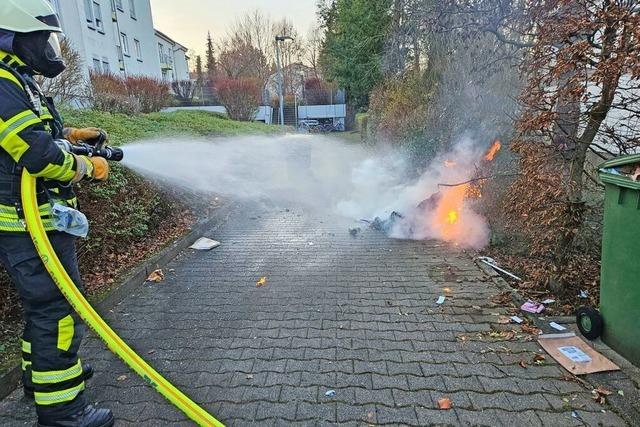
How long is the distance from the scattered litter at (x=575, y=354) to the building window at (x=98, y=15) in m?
25.6

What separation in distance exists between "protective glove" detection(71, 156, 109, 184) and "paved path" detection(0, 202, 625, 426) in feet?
4.74

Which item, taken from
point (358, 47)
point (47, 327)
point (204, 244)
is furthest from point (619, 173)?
point (358, 47)

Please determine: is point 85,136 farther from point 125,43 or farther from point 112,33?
point 125,43

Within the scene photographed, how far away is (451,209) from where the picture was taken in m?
Result: 6.11

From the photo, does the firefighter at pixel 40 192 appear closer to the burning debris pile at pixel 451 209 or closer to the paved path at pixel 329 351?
the paved path at pixel 329 351

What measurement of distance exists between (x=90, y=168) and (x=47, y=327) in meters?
0.91

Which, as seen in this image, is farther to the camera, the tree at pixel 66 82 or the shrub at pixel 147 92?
the shrub at pixel 147 92

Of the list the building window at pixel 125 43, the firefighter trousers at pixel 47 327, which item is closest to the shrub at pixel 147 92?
the building window at pixel 125 43

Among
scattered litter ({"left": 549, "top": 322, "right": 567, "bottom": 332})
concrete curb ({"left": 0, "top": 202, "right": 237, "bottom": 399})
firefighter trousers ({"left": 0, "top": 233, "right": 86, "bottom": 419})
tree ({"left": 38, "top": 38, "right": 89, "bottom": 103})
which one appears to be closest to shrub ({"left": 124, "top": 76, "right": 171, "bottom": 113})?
tree ({"left": 38, "top": 38, "right": 89, "bottom": 103})

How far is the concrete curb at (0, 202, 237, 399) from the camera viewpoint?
2.64 meters

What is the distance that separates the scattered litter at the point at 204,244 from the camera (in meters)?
5.77

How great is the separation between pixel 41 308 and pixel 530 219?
399 centimetres

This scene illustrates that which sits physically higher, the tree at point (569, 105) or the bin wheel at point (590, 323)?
the tree at point (569, 105)

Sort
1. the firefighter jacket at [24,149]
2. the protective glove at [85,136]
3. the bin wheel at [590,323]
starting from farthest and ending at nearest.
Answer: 1. the bin wheel at [590,323]
2. the protective glove at [85,136]
3. the firefighter jacket at [24,149]
